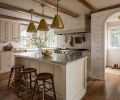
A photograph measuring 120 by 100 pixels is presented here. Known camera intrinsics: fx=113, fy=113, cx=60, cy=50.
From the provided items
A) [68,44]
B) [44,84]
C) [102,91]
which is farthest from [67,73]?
[68,44]

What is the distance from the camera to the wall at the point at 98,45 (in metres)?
4.03

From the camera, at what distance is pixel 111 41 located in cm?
616

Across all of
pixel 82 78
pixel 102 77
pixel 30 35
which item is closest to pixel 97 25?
pixel 102 77

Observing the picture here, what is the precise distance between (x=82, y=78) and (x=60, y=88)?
614mm

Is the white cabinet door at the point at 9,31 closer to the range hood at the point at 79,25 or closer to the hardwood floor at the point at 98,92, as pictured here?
the range hood at the point at 79,25

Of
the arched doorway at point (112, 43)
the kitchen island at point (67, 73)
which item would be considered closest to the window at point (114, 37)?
the arched doorway at point (112, 43)

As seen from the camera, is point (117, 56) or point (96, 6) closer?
point (96, 6)

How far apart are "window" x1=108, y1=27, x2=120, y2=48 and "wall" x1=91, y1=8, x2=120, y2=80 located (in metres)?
2.40

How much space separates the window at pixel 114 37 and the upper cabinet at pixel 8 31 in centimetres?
489

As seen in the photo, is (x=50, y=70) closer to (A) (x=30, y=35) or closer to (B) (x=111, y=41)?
(A) (x=30, y=35)

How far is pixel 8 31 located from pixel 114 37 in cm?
536

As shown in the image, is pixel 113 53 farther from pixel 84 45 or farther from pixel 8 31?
pixel 8 31

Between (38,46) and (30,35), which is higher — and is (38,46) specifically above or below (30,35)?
below

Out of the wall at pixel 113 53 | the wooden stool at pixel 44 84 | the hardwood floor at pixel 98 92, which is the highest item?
the wall at pixel 113 53
